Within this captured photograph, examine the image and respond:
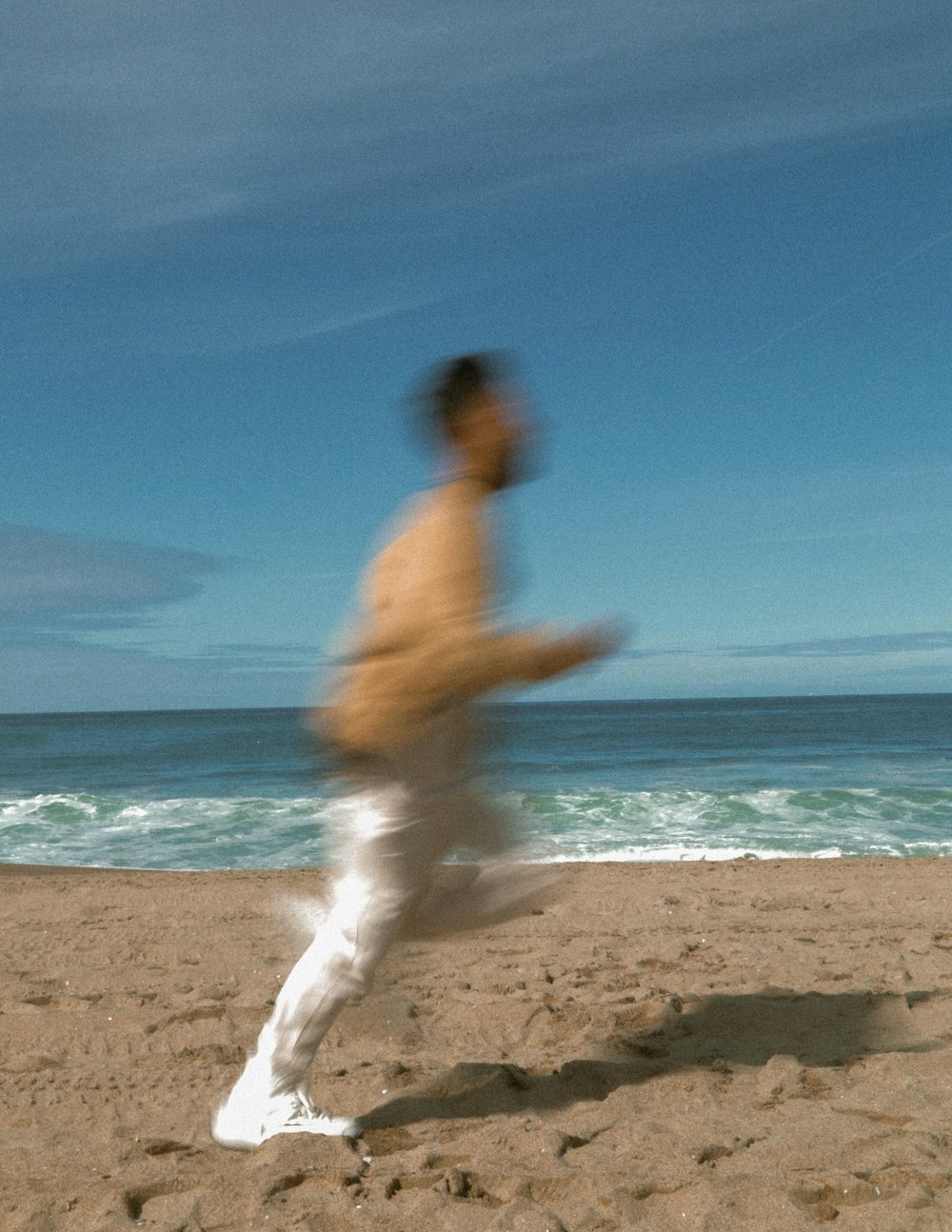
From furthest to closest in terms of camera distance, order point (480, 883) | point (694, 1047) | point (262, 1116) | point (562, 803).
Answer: point (562, 803) < point (694, 1047) < point (480, 883) < point (262, 1116)

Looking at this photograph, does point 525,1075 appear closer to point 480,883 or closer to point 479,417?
point 480,883

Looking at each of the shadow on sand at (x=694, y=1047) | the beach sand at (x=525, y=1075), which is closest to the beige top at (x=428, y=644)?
the beach sand at (x=525, y=1075)

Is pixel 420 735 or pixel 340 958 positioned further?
pixel 340 958

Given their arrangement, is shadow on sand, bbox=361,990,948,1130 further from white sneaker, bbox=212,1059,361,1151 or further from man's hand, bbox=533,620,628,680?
man's hand, bbox=533,620,628,680

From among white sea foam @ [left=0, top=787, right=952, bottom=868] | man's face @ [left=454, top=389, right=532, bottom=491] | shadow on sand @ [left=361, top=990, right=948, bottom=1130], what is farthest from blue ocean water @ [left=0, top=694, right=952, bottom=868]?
shadow on sand @ [left=361, top=990, right=948, bottom=1130]

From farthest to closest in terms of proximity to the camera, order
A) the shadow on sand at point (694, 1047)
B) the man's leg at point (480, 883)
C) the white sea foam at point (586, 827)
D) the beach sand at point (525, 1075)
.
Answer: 1. the white sea foam at point (586, 827)
2. the shadow on sand at point (694, 1047)
3. the man's leg at point (480, 883)
4. the beach sand at point (525, 1075)

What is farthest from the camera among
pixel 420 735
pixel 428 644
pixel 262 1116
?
pixel 262 1116

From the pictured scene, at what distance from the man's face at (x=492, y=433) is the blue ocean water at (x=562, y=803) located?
654 mm

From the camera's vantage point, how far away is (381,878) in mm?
3143

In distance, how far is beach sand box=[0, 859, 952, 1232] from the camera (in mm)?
2891

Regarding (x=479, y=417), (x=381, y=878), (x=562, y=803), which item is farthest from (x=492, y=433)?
(x=562, y=803)

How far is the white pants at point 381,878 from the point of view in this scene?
3084 mm

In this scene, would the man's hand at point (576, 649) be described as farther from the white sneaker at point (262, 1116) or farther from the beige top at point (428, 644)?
the white sneaker at point (262, 1116)

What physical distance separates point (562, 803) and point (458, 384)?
14.2 m
